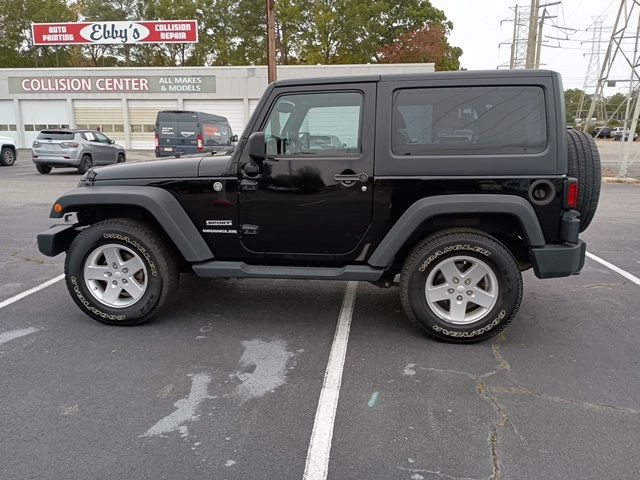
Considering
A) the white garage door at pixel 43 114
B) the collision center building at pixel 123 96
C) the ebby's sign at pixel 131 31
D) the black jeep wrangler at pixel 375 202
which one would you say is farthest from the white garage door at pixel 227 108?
the black jeep wrangler at pixel 375 202

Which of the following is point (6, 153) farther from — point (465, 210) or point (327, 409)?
point (327, 409)

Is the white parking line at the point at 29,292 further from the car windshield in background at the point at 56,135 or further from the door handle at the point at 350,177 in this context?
the car windshield in background at the point at 56,135

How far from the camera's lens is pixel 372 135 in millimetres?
3924

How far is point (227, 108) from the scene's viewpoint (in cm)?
3028

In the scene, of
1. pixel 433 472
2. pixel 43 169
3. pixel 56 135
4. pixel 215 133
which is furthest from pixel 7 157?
pixel 433 472

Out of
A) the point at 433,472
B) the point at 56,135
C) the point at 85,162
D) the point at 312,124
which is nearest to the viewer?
the point at 433,472

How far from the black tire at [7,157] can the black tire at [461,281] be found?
21476 millimetres

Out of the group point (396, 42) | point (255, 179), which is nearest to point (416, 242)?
point (255, 179)

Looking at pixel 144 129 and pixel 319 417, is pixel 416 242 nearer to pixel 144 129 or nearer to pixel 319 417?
pixel 319 417

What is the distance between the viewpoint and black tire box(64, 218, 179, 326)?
166 inches

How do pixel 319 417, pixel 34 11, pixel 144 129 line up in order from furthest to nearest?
1. pixel 34 11
2. pixel 144 129
3. pixel 319 417

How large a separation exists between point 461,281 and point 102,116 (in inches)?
1247

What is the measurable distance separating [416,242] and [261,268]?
129 centimetres

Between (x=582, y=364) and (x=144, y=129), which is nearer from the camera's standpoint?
(x=582, y=364)
